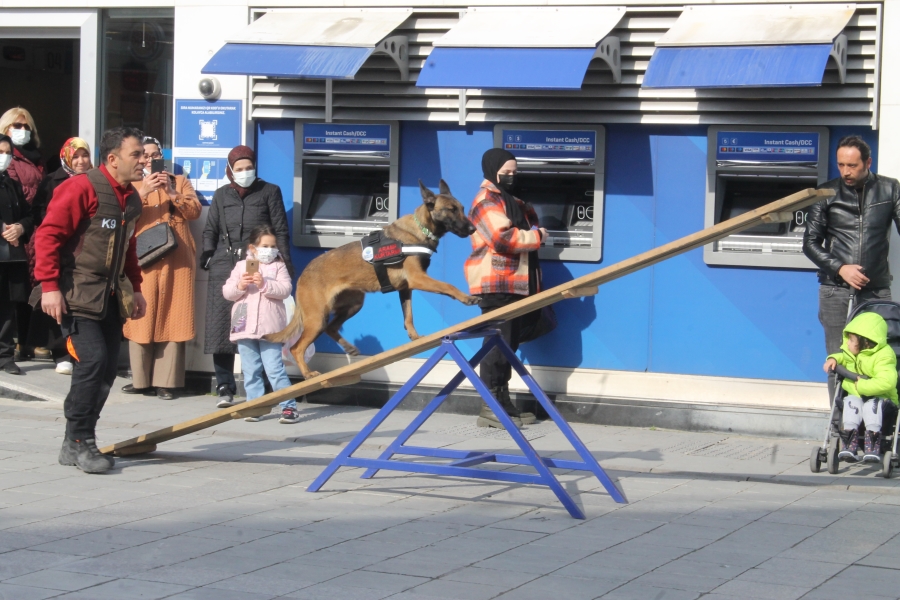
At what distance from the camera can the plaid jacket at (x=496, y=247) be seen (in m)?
8.66

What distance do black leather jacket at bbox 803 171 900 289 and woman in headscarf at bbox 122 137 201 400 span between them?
5.11 metres

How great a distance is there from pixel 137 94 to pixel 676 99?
5101 millimetres

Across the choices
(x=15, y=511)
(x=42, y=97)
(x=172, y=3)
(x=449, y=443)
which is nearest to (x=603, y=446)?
(x=449, y=443)

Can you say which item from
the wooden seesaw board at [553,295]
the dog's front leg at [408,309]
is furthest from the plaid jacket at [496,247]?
the wooden seesaw board at [553,295]

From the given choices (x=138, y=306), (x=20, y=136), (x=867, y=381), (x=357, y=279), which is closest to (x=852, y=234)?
(x=867, y=381)

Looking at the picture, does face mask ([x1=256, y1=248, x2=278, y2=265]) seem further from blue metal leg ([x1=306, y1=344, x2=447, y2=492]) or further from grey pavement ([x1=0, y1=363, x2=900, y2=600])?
blue metal leg ([x1=306, y1=344, x2=447, y2=492])

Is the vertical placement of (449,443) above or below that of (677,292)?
below

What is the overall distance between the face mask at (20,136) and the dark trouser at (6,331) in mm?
1492

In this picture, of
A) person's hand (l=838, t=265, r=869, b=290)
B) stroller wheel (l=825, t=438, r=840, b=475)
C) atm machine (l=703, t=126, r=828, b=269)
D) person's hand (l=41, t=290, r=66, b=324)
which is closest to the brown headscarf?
person's hand (l=41, t=290, r=66, b=324)

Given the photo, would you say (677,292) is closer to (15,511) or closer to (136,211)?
(136,211)

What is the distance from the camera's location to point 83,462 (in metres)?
6.96

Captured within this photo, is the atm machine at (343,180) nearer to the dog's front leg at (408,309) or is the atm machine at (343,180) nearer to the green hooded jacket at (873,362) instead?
the dog's front leg at (408,309)

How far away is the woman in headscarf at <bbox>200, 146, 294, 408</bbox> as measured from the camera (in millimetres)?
9648

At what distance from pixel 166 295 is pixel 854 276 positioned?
18.2ft
